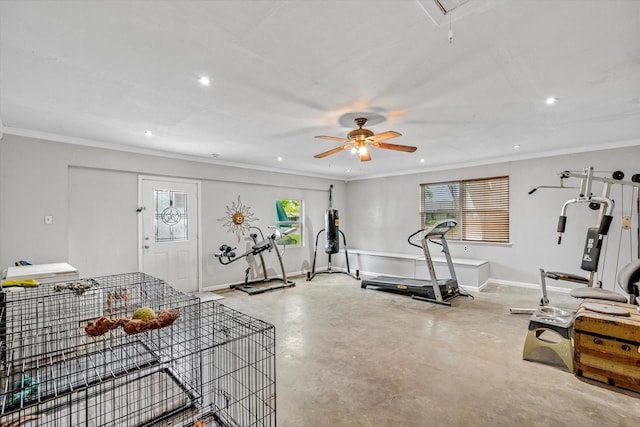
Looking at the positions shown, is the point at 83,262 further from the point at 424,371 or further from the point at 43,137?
the point at 424,371

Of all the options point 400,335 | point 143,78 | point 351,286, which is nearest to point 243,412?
point 400,335

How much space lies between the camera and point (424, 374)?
8.75 feet

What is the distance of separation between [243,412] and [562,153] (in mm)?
6044

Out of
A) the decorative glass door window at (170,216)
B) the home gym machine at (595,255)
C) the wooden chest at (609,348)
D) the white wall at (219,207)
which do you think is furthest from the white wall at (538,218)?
the decorative glass door window at (170,216)

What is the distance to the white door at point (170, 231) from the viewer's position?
4.95 metres

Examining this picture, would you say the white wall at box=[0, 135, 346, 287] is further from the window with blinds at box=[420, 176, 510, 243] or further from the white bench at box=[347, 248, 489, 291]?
the window with blinds at box=[420, 176, 510, 243]

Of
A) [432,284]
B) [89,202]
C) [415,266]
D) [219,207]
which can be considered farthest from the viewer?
[415,266]

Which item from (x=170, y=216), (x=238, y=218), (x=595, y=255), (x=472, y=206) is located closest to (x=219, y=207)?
(x=238, y=218)

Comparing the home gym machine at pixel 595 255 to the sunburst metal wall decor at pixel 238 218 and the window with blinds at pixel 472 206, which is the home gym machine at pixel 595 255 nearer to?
the window with blinds at pixel 472 206

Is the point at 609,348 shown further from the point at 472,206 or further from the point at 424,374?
the point at 472,206

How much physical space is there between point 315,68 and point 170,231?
4119mm

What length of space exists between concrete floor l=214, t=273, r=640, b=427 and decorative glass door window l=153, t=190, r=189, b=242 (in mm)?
1930

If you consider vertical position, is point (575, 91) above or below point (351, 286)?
above

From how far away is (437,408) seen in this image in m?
2.21
